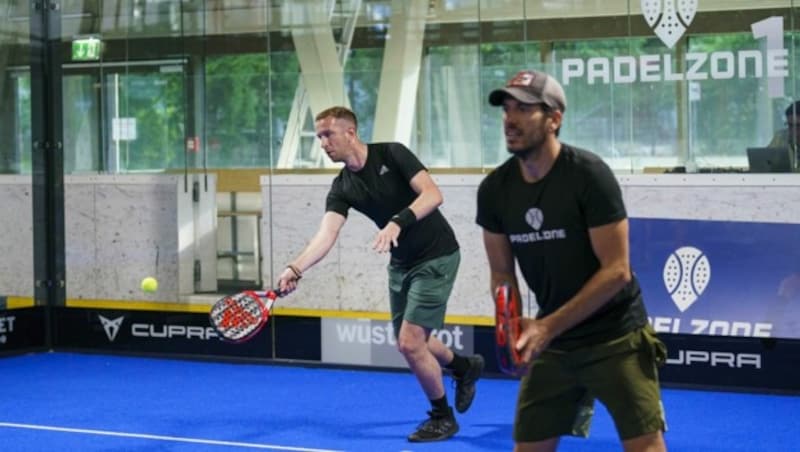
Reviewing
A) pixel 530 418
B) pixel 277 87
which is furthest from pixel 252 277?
pixel 530 418

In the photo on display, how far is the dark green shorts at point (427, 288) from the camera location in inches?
302

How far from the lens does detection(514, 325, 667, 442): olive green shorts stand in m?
4.55

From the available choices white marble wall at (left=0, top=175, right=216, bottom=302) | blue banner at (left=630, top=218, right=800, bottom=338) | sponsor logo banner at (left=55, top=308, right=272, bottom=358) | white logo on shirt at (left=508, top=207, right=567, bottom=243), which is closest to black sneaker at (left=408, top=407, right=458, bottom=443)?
blue banner at (left=630, top=218, right=800, bottom=338)

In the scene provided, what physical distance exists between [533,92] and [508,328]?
2.61 feet

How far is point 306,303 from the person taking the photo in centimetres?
1099

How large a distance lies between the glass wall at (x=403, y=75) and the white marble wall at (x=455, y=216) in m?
0.21

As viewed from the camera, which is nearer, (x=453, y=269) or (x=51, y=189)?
(x=453, y=269)

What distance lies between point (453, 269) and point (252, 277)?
3.95 metres

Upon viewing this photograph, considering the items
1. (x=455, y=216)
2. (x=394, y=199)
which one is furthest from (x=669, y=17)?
(x=394, y=199)

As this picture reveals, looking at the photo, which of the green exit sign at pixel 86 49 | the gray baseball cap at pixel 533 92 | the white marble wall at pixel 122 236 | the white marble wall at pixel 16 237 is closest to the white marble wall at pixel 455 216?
the white marble wall at pixel 122 236

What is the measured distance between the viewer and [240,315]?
24.1 feet

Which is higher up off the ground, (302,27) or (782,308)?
(302,27)

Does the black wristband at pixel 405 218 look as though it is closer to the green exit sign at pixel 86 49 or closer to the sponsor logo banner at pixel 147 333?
the sponsor logo banner at pixel 147 333

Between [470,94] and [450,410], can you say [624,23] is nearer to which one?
[470,94]
